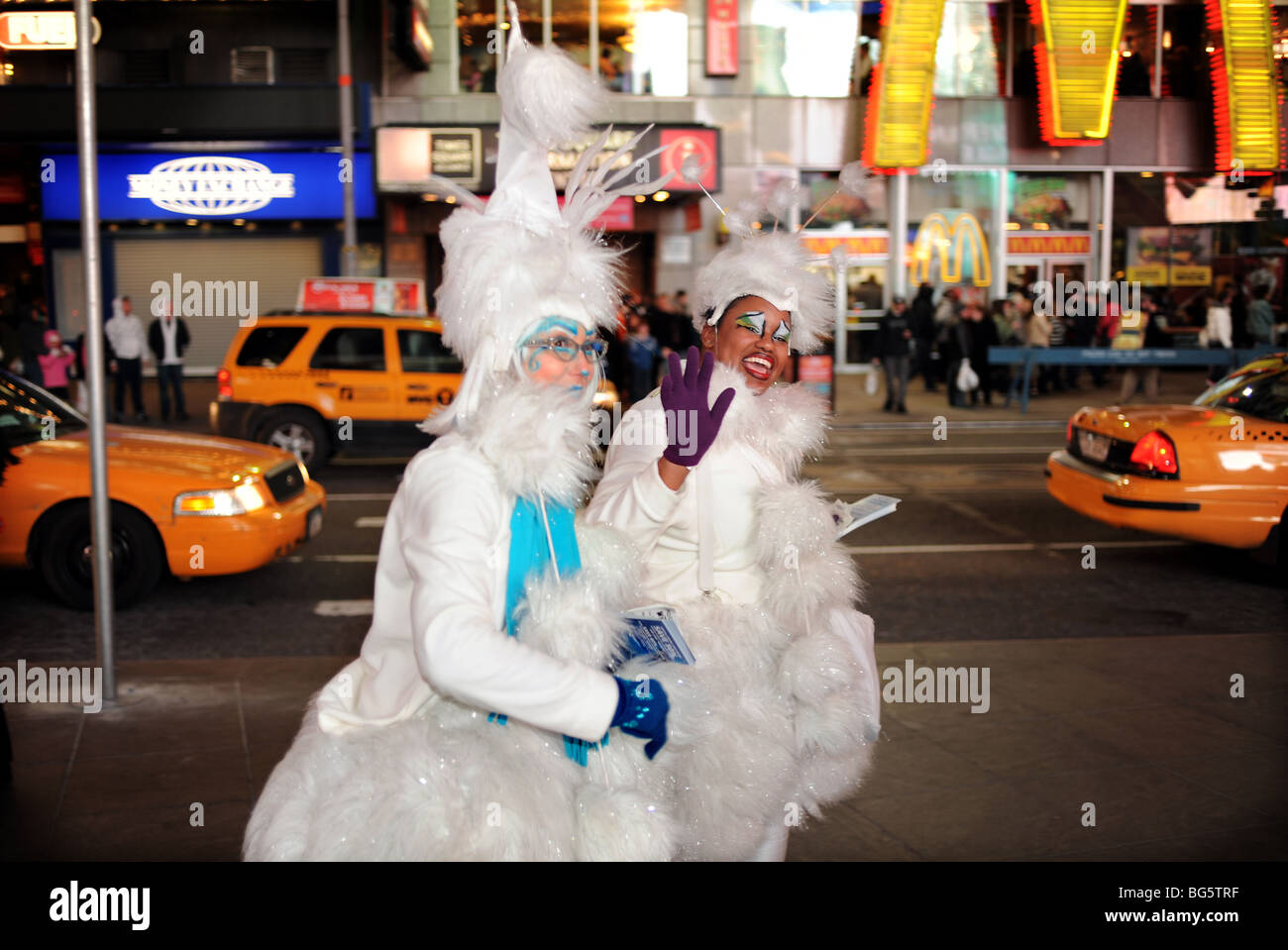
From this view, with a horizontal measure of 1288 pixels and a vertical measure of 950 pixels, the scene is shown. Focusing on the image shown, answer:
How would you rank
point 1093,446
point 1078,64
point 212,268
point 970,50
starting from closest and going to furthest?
point 1093,446 → point 1078,64 → point 212,268 → point 970,50

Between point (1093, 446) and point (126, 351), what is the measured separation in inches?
586

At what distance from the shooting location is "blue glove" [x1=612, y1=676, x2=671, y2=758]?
8.16ft

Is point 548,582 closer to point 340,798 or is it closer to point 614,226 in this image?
point 340,798

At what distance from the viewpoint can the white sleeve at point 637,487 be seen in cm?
307

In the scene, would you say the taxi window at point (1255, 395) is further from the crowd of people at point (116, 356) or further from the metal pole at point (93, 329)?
the crowd of people at point (116, 356)

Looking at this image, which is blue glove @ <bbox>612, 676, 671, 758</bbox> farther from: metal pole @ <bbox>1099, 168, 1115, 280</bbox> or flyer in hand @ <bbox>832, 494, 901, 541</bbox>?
metal pole @ <bbox>1099, 168, 1115, 280</bbox>

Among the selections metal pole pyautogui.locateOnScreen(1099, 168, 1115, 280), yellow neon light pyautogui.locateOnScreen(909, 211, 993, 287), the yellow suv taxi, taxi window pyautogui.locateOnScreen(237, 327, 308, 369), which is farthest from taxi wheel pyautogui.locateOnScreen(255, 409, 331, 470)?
metal pole pyautogui.locateOnScreen(1099, 168, 1115, 280)

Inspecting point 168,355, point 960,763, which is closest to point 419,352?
point 168,355

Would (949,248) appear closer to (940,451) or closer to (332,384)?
(940,451)

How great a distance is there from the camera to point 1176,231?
2777 centimetres

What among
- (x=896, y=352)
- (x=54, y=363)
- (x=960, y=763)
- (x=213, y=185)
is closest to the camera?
(x=960, y=763)

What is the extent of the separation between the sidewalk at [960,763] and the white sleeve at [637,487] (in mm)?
1868

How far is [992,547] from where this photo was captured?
33.3ft
